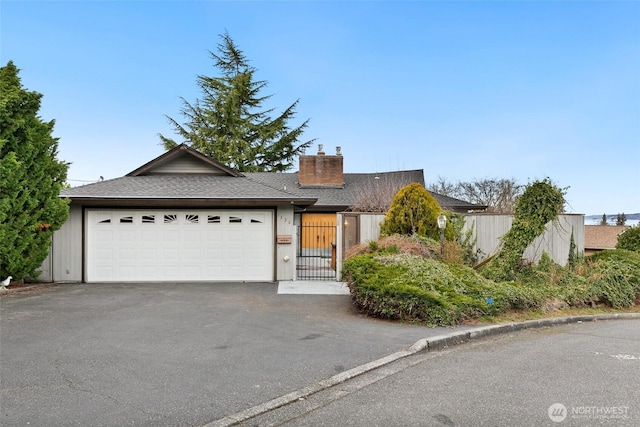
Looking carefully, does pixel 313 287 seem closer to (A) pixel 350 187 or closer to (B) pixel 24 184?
(B) pixel 24 184

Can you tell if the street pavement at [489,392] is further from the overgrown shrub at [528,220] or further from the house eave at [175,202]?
the house eave at [175,202]

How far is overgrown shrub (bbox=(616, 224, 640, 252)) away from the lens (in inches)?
494

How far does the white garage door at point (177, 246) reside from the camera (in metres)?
11.2

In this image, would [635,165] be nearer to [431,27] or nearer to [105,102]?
[431,27]

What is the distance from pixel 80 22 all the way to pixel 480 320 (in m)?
13.8

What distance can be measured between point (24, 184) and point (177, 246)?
4141 mm

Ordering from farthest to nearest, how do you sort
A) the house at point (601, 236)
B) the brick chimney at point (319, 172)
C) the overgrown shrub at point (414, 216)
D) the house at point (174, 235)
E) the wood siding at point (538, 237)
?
the house at point (601, 236) → the brick chimney at point (319, 172) → the wood siding at point (538, 237) → the house at point (174, 235) → the overgrown shrub at point (414, 216)

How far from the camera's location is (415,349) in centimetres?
516

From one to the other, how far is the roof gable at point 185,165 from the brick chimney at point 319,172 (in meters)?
8.02

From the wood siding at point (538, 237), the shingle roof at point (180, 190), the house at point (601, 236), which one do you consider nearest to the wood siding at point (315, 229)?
the shingle roof at point (180, 190)

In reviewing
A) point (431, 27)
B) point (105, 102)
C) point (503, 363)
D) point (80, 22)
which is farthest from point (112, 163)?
point (503, 363)

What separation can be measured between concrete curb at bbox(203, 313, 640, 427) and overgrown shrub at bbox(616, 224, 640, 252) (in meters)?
5.79

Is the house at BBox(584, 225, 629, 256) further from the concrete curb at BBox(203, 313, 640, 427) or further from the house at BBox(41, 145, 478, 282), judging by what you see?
the house at BBox(41, 145, 478, 282)

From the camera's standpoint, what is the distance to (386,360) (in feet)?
15.4
